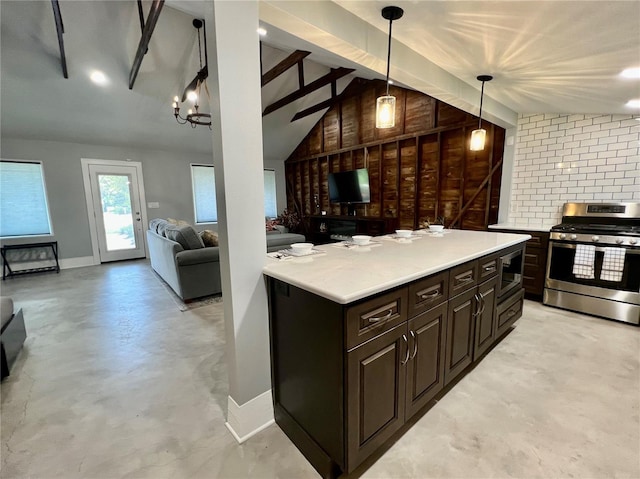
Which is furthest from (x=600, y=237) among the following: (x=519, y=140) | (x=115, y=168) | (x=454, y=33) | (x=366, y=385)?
(x=115, y=168)

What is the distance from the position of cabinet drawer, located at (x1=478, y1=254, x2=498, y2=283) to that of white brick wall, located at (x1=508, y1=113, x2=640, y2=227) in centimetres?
242

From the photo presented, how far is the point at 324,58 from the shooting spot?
16.7 feet

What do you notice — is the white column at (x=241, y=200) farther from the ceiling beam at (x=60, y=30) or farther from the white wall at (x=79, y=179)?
the white wall at (x=79, y=179)

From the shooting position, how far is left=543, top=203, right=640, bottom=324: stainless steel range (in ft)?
9.19

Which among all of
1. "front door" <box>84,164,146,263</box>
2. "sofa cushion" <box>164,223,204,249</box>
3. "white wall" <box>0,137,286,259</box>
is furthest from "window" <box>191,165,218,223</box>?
"sofa cushion" <box>164,223,204,249</box>

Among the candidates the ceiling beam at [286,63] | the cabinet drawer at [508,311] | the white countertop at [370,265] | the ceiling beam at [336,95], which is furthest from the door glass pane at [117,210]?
the cabinet drawer at [508,311]

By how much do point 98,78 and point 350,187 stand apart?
465 cm

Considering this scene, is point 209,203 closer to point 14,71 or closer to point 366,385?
point 14,71

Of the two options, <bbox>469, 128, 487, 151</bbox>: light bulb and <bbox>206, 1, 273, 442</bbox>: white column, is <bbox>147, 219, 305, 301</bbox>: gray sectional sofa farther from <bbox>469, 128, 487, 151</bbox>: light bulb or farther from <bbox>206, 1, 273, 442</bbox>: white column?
<bbox>469, 128, 487, 151</bbox>: light bulb

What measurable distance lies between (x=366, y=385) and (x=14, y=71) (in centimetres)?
591

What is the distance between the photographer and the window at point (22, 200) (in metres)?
5.04

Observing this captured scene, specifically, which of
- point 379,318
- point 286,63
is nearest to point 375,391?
point 379,318

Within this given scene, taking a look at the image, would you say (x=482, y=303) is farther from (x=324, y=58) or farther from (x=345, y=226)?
(x=324, y=58)

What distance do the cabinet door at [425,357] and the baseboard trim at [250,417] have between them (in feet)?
2.66
